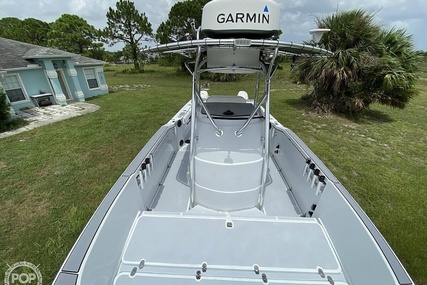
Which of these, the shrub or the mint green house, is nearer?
the shrub

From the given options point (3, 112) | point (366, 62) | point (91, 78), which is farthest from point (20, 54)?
point (366, 62)

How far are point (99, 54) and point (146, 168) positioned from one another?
108 ft

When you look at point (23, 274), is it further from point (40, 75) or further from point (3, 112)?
point (40, 75)

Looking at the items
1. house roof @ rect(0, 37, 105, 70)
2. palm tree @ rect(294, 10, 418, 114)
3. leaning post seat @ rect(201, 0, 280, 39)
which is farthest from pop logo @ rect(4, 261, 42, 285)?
house roof @ rect(0, 37, 105, 70)

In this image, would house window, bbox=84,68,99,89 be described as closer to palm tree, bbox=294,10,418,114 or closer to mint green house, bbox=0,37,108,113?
mint green house, bbox=0,37,108,113

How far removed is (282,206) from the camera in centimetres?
261

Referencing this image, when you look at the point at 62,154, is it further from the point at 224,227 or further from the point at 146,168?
the point at 224,227

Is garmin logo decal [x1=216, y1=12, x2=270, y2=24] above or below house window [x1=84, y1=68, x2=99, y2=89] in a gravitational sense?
above

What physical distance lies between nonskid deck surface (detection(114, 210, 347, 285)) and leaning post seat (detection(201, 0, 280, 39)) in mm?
1894

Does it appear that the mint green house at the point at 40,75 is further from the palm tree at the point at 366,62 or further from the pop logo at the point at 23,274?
the palm tree at the point at 366,62

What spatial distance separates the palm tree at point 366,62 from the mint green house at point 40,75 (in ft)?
33.1

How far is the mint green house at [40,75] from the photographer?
7411 mm

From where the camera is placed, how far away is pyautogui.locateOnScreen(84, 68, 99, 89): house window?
32.8 feet

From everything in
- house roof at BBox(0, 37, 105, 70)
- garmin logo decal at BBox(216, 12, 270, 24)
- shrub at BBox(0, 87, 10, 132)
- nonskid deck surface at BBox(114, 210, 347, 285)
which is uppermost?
house roof at BBox(0, 37, 105, 70)
